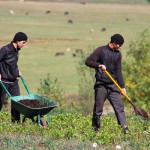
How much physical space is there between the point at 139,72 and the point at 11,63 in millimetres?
14783

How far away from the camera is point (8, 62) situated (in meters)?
11.6

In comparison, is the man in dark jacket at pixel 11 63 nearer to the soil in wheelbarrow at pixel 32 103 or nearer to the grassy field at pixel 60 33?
the soil in wheelbarrow at pixel 32 103

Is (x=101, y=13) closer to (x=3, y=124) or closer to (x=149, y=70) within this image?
(x=149, y=70)

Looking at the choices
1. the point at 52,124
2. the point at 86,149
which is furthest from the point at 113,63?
the point at 86,149

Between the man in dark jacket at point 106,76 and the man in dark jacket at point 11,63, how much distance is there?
122 cm

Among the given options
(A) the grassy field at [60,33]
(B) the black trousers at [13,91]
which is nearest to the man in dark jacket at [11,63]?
(B) the black trousers at [13,91]

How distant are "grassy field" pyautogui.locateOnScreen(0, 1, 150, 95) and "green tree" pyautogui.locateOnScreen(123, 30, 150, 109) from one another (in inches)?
186

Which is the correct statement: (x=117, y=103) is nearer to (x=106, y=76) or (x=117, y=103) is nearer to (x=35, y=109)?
(x=106, y=76)

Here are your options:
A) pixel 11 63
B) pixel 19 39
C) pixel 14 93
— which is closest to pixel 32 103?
pixel 14 93

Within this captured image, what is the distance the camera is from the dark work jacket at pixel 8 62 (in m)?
11.5

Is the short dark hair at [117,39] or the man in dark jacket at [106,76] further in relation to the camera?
the man in dark jacket at [106,76]

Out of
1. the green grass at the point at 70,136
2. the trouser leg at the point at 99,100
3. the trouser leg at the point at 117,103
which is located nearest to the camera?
the green grass at the point at 70,136

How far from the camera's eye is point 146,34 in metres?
24.8

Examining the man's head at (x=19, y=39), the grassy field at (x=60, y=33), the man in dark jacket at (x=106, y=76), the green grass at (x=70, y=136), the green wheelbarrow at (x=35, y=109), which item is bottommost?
the grassy field at (x=60, y=33)
